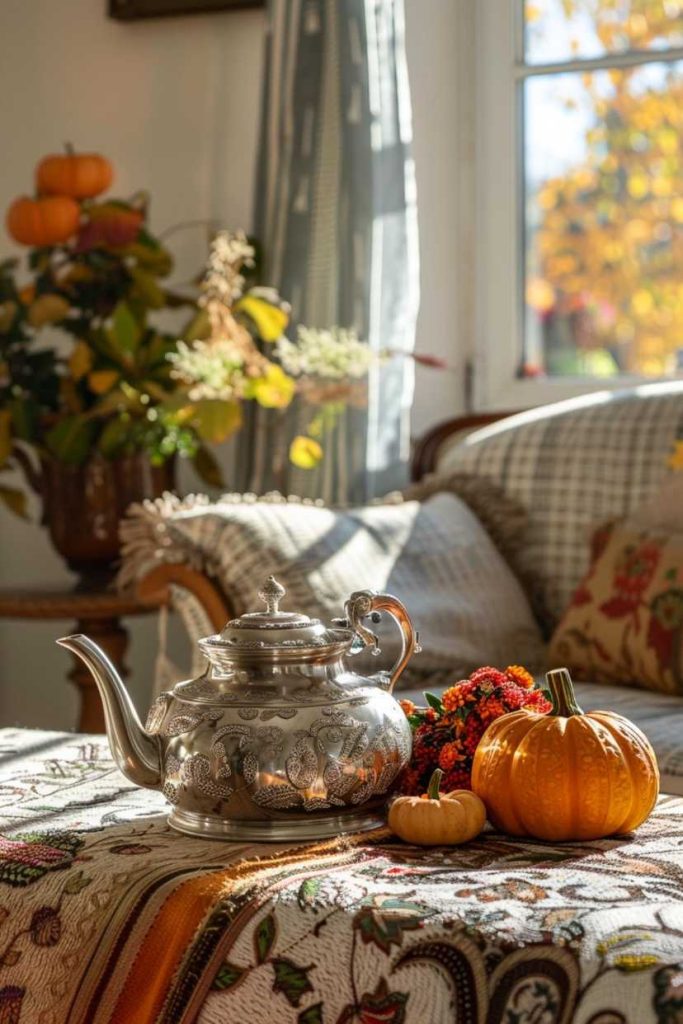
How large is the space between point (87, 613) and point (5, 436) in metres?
0.42

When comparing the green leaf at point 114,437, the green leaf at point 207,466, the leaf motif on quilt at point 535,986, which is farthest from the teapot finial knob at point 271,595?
the green leaf at point 207,466

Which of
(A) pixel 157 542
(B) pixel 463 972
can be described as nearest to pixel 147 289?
(A) pixel 157 542

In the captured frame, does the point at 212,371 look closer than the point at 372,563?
No

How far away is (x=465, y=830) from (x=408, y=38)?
92.6 inches

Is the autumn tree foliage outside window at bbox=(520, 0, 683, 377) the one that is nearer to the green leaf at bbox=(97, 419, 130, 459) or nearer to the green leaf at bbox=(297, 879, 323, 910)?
the green leaf at bbox=(97, 419, 130, 459)

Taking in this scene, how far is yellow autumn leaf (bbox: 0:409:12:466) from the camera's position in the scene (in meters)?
2.81

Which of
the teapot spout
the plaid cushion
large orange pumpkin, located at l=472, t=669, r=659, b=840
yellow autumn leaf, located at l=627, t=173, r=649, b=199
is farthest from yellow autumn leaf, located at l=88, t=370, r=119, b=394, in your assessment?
large orange pumpkin, located at l=472, t=669, r=659, b=840

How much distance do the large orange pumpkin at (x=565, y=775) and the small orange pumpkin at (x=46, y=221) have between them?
193 cm

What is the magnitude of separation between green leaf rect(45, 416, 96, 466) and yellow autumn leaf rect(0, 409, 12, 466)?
0.25 ft

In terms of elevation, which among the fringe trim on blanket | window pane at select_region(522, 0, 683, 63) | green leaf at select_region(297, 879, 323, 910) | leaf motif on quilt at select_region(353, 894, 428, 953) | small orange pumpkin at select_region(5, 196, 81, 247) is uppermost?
window pane at select_region(522, 0, 683, 63)

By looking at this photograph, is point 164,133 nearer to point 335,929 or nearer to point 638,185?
point 638,185

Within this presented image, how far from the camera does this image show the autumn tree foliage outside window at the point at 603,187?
3.04 meters

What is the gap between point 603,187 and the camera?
311cm

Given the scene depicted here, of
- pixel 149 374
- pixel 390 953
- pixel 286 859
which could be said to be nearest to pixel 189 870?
pixel 286 859
